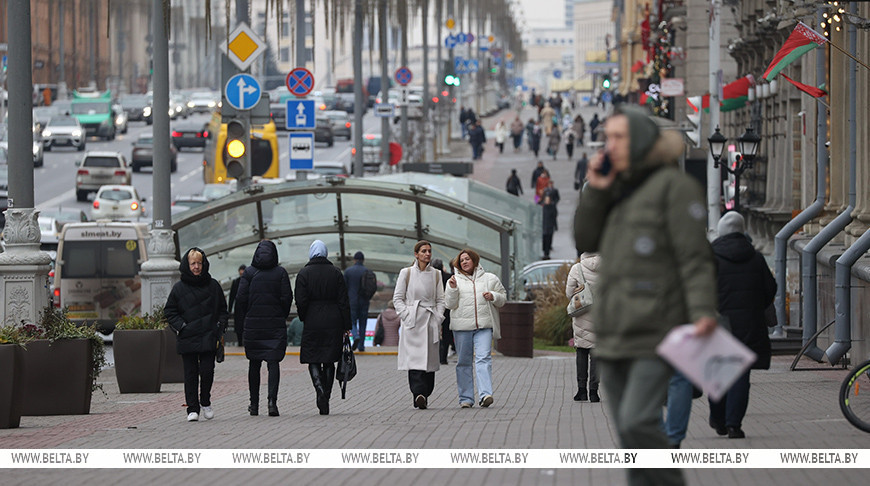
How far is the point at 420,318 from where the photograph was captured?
15.1 meters

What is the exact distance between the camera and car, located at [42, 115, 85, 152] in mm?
77375

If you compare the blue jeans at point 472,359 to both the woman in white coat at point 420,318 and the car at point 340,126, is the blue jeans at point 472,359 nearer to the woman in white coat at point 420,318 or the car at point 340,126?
the woman in white coat at point 420,318

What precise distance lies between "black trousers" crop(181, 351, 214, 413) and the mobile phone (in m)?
8.42

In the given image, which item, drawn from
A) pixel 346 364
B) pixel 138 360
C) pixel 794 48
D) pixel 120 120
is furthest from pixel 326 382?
pixel 120 120

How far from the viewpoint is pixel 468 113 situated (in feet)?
268

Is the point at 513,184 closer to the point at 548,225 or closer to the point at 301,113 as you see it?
the point at 548,225

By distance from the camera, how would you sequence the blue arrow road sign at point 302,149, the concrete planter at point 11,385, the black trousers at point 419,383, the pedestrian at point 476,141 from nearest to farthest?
the concrete planter at point 11,385 < the black trousers at point 419,383 < the blue arrow road sign at point 302,149 < the pedestrian at point 476,141

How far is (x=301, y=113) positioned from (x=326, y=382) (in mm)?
14897

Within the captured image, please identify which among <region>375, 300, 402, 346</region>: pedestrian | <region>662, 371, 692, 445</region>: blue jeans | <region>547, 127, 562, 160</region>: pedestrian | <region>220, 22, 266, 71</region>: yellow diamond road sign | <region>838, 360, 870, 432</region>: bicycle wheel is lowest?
<region>375, 300, 402, 346</region>: pedestrian

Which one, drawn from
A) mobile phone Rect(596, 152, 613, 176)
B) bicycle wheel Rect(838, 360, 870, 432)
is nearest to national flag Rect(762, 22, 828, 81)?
bicycle wheel Rect(838, 360, 870, 432)

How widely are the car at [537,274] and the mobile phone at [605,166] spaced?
23.0m

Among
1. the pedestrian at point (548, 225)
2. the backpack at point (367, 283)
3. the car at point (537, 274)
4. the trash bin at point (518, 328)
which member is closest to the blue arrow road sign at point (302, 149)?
the backpack at point (367, 283)

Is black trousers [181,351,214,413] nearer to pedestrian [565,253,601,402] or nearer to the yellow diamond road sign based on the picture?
pedestrian [565,253,601,402]

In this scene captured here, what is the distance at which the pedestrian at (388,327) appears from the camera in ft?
85.4
